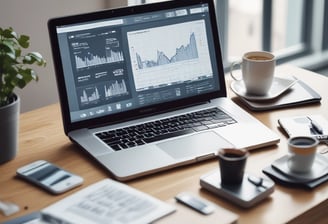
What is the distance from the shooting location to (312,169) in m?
1.35

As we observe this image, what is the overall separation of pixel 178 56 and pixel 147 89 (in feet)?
0.39

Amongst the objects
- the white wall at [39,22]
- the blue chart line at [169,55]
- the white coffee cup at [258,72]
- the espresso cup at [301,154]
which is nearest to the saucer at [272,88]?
the white coffee cup at [258,72]

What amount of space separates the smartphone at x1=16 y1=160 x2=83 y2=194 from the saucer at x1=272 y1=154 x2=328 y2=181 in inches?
16.8

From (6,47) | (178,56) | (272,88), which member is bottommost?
(272,88)

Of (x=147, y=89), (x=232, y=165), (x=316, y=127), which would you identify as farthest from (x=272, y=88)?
(x=232, y=165)

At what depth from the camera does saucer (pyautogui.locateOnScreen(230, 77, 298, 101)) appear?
5.65ft

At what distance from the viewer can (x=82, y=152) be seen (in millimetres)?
1473

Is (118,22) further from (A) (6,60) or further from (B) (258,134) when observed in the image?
(B) (258,134)

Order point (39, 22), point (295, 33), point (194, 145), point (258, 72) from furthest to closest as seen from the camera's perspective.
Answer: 1. point (295, 33)
2. point (39, 22)
3. point (258, 72)
4. point (194, 145)

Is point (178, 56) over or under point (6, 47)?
under

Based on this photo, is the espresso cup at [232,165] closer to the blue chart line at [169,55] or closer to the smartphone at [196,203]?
the smartphone at [196,203]

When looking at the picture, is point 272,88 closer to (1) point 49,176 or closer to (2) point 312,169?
(2) point 312,169

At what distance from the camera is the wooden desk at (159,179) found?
4.06ft

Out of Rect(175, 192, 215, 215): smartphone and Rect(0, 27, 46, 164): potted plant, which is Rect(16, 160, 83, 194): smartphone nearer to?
Rect(0, 27, 46, 164): potted plant
